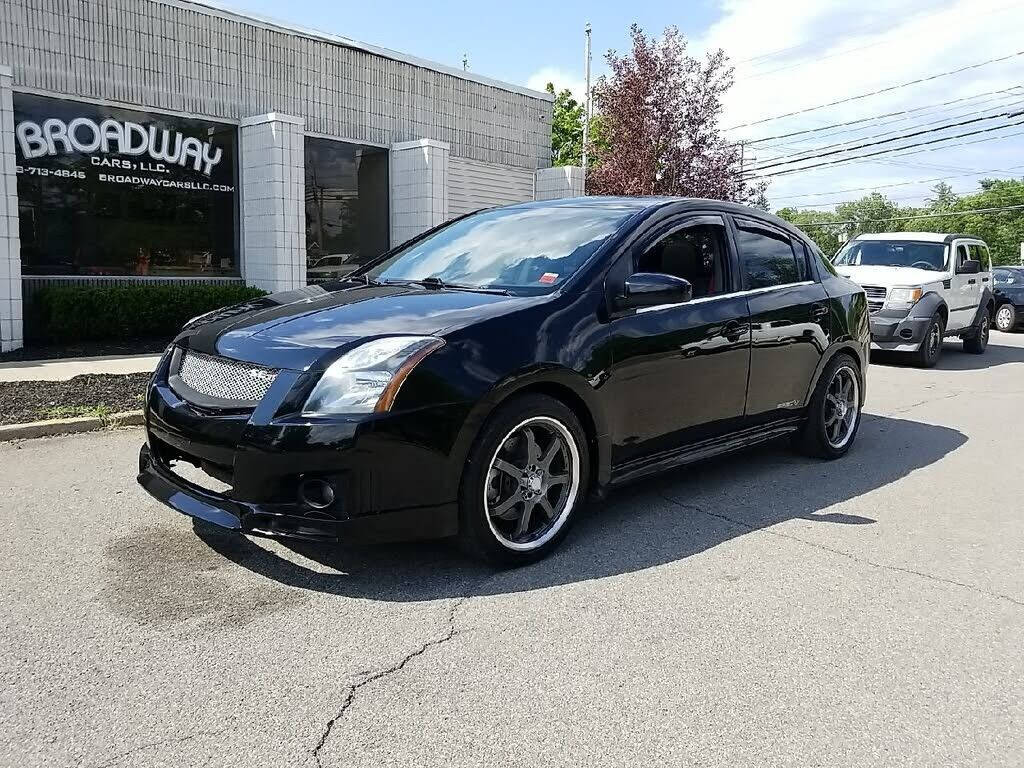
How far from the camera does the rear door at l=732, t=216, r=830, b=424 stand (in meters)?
5.24

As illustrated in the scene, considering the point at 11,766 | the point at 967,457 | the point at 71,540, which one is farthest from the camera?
the point at 967,457

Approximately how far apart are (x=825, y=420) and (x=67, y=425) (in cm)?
554

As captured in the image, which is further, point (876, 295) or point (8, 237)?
point (876, 295)

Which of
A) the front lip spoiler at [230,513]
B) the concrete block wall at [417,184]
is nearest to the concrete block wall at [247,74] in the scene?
the concrete block wall at [417,184]

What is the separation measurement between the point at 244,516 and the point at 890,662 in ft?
8.10

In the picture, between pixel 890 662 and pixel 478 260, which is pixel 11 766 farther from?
pixel 478 260

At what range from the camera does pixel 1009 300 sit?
19.7 meters

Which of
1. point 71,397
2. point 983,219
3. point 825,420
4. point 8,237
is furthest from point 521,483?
point 983,219

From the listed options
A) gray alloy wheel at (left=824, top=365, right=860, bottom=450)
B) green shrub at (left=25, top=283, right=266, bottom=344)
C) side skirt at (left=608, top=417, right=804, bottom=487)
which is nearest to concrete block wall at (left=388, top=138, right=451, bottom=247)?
green shrub at (left=25, top=283, right=266, bottom=344)

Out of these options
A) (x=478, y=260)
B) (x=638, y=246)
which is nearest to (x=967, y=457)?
(x=638, y=246)

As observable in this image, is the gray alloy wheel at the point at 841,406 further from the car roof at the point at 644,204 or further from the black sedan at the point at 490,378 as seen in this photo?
the car roof at the point at 644,204

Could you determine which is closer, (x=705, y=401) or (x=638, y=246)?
(x=638, y=246)

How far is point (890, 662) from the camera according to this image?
3.10 m

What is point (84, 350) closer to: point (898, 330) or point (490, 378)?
point (490, 378)
